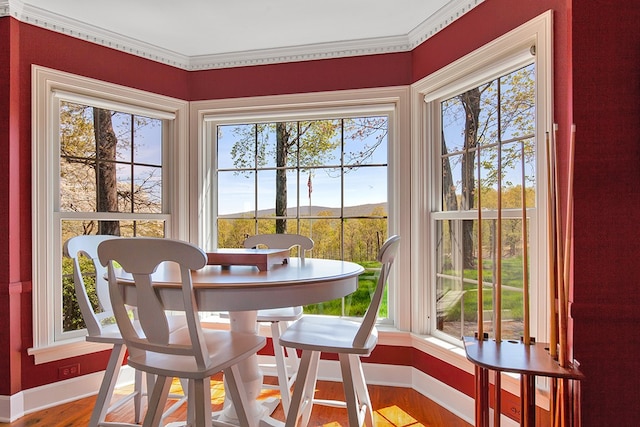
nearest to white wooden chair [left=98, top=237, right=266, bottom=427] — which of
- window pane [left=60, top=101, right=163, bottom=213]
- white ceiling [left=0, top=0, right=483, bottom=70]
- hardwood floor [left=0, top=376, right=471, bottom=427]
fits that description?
hardwood floor [left=0, top=376, right=471, bottom=427]

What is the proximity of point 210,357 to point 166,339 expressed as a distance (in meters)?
0.18

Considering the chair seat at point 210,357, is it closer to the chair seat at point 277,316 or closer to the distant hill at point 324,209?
the chair seat at point 277,316

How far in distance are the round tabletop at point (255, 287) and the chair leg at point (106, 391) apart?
0.50 metres

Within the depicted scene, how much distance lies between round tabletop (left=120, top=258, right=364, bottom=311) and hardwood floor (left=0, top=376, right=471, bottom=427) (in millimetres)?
943

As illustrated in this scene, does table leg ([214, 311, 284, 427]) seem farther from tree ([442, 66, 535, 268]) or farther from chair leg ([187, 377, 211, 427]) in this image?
tree ([442, 66, 535, 268])

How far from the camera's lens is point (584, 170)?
4.76ft

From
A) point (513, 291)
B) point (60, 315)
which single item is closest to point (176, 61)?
point (60, 315)

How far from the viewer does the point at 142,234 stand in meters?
2.87

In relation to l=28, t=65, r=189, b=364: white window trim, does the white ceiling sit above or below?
above

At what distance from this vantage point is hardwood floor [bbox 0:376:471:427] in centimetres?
214

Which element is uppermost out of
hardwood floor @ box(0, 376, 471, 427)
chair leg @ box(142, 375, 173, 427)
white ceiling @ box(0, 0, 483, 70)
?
white ceiling @ box(0, 0, 483, 70)

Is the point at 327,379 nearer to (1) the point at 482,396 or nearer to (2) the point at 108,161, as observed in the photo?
(1) the point at 482,396

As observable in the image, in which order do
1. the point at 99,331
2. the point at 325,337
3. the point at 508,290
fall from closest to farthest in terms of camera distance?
the point at 325,337 < the point at 99,331 < the point at 508,290

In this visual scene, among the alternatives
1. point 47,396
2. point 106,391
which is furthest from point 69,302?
point 106,391
